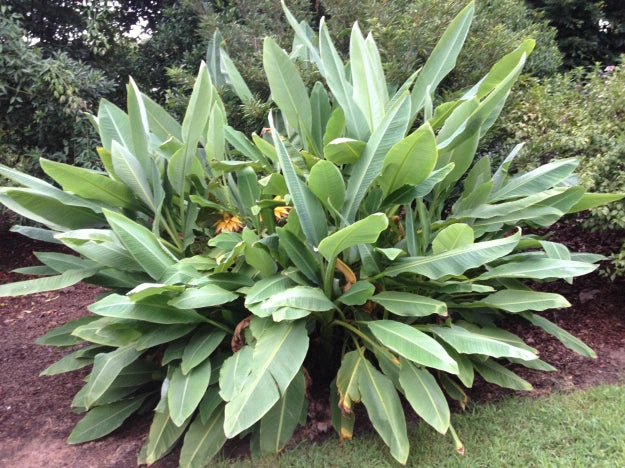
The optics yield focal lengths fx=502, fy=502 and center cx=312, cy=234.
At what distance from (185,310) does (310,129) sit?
1.41 metres

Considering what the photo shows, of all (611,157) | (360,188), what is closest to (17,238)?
(360,188)

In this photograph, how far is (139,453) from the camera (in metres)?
2.65

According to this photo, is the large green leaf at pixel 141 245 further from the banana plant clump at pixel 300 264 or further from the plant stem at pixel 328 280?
the plant stem at pixel 328 280

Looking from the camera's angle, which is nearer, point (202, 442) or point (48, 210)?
point (202, 442)

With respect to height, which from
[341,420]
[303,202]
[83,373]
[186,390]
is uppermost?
[303,202]

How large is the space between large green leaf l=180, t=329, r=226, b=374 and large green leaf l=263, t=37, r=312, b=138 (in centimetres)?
137

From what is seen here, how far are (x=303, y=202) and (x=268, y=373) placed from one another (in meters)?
0.86

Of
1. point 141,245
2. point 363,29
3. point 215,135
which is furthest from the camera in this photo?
point 363,29

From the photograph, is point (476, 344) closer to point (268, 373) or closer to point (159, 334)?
point (268, 373)

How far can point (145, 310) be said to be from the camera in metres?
2.50

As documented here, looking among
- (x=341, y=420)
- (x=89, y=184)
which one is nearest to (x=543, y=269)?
(x=341, y=420)

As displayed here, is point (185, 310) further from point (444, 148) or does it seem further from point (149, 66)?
point (149, 66)

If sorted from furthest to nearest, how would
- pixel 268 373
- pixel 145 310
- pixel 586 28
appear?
pixel 586 28
pixel 145 310
pixel 268 373

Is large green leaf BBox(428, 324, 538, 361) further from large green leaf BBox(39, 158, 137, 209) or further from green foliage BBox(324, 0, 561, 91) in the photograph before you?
green foliage BBox(324, 0, 561, 91)
